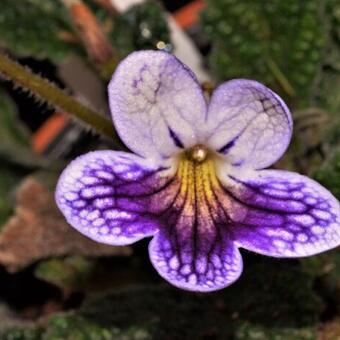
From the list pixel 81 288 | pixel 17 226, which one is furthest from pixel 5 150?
pixel 81 288

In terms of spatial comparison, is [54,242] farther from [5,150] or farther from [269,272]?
[269,272]

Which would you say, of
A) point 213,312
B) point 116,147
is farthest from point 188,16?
point 213,312

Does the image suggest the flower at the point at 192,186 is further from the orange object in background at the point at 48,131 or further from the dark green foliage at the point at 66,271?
the orange object in background at the point at 48,131

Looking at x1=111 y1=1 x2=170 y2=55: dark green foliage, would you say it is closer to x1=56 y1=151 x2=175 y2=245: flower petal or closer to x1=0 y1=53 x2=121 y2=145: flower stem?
x1=0 y1=53 x2=121 y2=145: flower stem

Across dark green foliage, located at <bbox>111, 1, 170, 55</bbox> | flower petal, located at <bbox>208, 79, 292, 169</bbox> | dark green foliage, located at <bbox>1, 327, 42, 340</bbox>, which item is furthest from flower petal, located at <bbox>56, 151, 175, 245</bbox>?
dark green foliage, located at <bbox>111, 1, 170, 55</bbox>

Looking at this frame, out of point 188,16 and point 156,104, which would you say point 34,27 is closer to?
point 188,16

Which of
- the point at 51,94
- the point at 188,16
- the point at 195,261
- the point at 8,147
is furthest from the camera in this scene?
the point at 188,16
